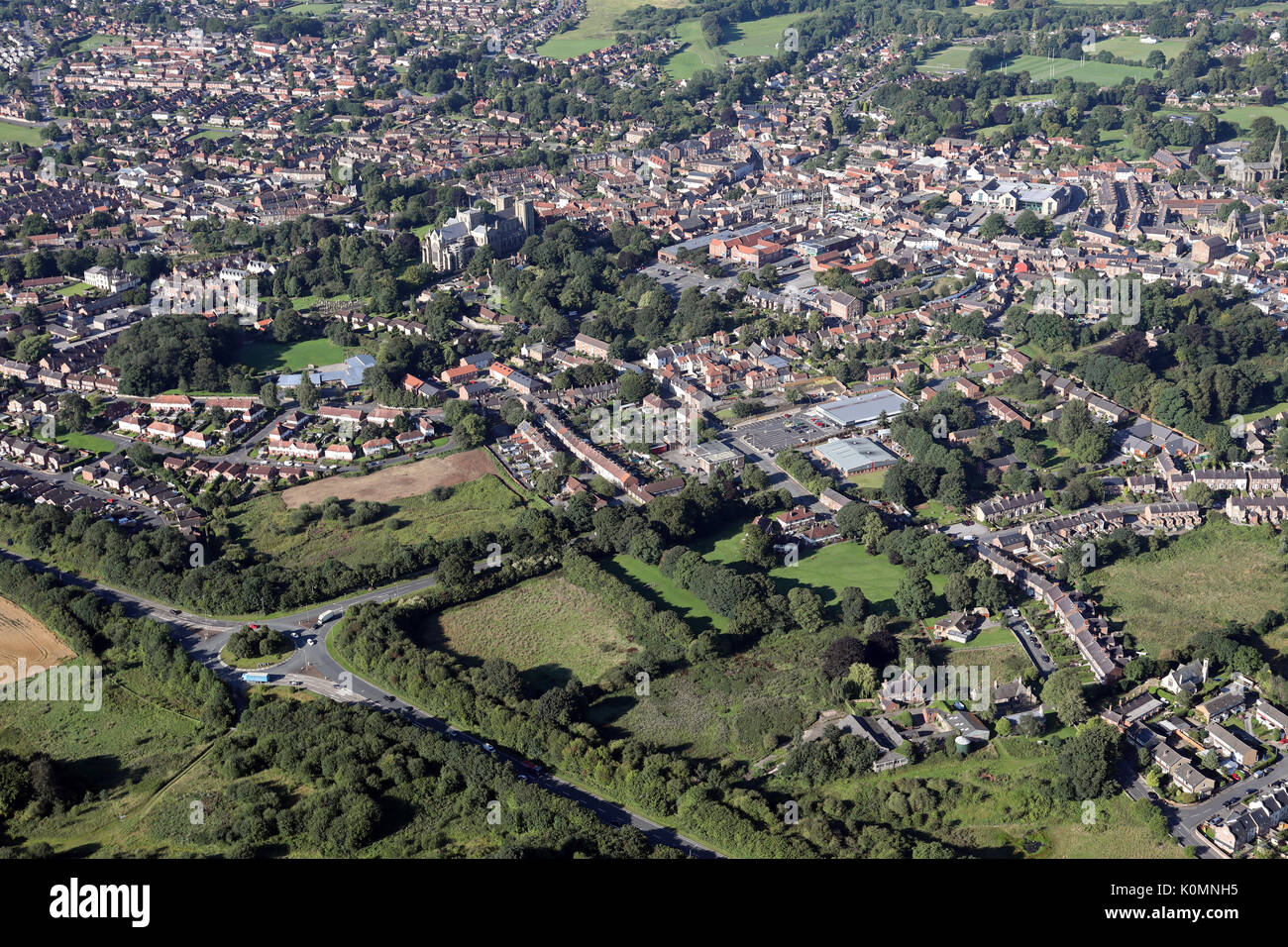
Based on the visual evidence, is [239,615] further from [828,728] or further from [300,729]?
[828,728]

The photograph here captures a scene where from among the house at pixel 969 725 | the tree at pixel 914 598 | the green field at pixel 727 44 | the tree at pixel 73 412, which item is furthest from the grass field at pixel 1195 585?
the green field at pixel 727 44

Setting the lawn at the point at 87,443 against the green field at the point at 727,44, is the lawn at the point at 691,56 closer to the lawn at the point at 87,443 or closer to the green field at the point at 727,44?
the green field at the point at 727,44

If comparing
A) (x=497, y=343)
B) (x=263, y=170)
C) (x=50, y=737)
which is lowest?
(x=50, y=737)

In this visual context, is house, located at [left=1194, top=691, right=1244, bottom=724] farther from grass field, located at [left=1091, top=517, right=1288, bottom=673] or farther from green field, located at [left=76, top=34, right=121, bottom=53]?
green field, located at [left=76, top=34, right=121, bottom=53]

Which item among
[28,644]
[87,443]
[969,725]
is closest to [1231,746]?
[969,725]
